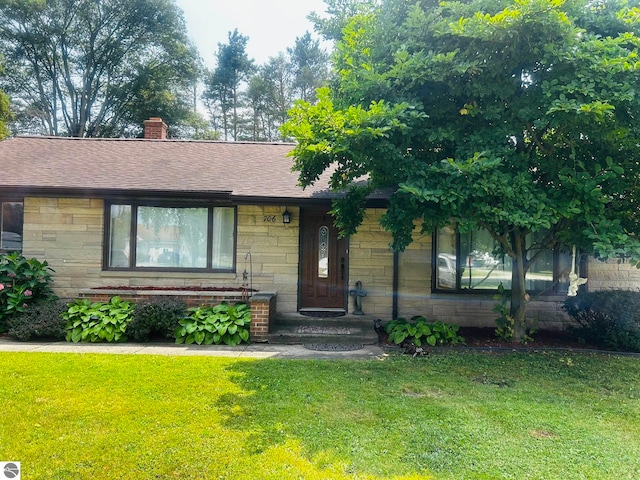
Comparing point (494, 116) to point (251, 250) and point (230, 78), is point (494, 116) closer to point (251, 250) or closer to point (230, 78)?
point (251, 250)


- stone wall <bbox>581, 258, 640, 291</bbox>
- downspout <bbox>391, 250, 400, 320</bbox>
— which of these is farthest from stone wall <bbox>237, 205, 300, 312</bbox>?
stone wall <bbox>581, 258, 640, 291</bbox>

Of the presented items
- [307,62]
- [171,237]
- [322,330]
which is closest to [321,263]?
[322,330]

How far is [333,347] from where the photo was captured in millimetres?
6285

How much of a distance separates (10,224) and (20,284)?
6.00 ft

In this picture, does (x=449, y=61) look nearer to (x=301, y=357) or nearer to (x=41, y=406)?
(x=301, y=357)

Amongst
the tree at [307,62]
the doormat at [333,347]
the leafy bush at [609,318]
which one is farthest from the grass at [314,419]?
the tree at [307,62]

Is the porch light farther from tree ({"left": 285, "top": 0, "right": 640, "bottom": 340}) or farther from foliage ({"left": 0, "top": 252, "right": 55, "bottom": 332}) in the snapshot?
foliage ({"left": 0, "top": 252, "right": 55, "bottom": 332})

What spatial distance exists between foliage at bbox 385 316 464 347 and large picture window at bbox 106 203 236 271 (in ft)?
11.5

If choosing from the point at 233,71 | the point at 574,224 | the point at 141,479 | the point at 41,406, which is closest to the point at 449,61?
the point at 574,224

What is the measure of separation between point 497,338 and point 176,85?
29778mm

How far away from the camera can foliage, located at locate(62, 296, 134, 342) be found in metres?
6.43

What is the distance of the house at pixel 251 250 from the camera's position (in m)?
7.65

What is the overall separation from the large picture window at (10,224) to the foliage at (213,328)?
4476 millimetres

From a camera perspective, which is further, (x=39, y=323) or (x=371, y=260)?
(x=371, y=260)
